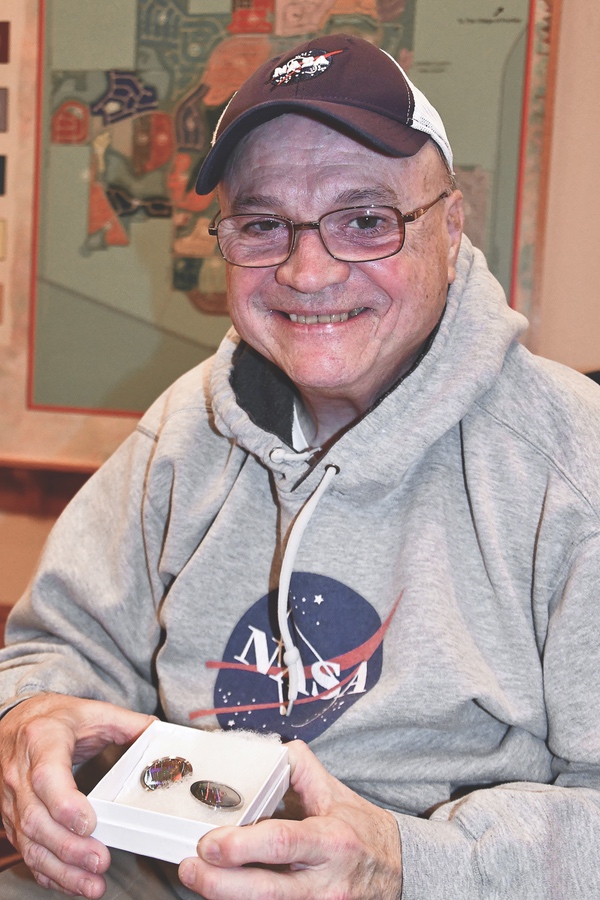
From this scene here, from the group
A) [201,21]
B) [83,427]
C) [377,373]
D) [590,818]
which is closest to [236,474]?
[377,373]

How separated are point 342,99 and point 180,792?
0.77m

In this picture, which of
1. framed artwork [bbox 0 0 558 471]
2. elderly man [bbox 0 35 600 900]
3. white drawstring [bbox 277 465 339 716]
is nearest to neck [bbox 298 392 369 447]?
elderly man [bbox 0 35 600 900]

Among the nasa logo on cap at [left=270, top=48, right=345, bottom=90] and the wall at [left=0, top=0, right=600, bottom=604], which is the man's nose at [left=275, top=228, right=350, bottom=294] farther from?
the wall at [left=0, top=0, right=600, bottom=604]

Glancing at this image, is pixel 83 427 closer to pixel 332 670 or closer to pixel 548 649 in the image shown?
pixel 332 670

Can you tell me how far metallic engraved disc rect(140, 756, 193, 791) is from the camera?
890 millimetres

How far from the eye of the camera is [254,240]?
109cm

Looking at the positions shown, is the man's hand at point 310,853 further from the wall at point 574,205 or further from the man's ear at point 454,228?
the wall at point 574,205

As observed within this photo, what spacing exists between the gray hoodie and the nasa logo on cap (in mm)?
303

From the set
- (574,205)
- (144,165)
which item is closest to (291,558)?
(574,205)

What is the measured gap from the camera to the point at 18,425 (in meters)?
2.41

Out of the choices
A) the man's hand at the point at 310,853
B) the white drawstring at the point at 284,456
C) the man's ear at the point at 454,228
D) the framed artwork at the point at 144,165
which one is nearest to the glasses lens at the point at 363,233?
the man's ear at the point at 454,228

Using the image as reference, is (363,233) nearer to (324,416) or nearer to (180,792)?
(324,416)

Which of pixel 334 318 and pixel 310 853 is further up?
pixel 334 318

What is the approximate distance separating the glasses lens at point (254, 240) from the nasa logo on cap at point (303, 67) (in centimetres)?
16
